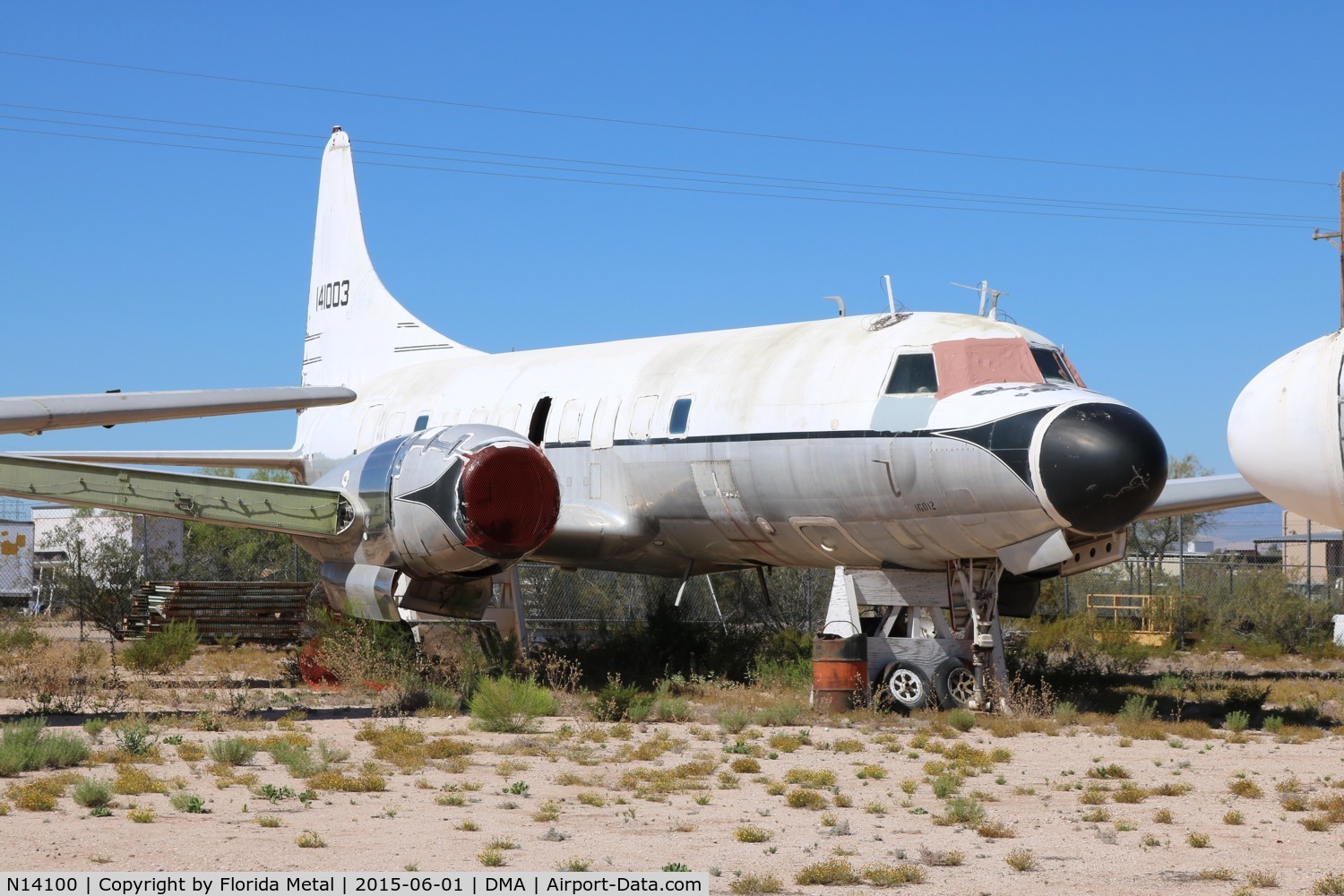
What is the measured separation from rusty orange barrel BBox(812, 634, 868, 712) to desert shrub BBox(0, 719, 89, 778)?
273 inches

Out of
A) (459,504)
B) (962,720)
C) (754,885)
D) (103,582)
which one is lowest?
(754,885)

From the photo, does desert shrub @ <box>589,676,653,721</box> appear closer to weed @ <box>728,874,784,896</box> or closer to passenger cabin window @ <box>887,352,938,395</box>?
passenger cabin window @ <box>887,352,938,395</box>

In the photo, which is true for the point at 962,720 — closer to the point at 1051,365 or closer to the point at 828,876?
the point at 1051,365

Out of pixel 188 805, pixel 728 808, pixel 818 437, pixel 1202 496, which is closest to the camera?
pixel 188 805

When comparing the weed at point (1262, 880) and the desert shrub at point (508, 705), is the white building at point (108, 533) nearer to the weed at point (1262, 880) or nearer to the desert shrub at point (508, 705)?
the desert shrub at point (508, 705)

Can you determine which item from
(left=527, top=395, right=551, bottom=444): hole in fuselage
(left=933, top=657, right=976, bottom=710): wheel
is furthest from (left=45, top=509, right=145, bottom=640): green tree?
(left=933, top=657, right=976, bottom=710): wheel

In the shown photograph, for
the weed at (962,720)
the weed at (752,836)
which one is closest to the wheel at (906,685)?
the weed at (962,720)

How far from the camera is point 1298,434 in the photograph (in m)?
6.55

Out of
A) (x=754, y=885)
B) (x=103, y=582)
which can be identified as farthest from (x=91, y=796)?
(x=103, y=582)

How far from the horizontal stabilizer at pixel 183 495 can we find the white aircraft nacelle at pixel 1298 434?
33.3 feet

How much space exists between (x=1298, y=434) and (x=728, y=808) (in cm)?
440

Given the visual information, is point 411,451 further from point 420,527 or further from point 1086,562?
point 1086,562

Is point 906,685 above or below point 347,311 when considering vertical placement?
below

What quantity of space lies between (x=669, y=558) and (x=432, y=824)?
9086 mm
